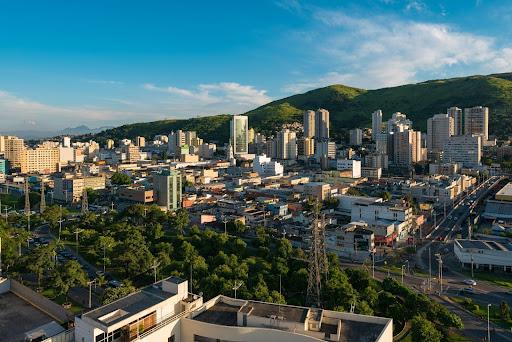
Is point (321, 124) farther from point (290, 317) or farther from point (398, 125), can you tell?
point (290, 317)

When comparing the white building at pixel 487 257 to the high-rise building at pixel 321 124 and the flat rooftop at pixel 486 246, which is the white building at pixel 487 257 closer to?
the flat rooftop at pixel 486 246

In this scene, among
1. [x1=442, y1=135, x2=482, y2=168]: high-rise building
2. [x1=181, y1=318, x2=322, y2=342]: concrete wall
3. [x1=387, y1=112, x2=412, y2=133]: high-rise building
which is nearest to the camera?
[x1=181, y1=318, x2=322, y2=342]: concrete wall

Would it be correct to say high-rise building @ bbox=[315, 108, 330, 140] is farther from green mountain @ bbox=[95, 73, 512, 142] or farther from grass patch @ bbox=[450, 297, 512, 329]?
grass patch @ bbox=[450, 297, 512, 329]

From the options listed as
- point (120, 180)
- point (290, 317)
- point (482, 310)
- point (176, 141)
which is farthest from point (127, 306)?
point (176, 141)

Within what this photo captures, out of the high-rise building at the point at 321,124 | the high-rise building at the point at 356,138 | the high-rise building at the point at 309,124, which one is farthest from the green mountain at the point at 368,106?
the high-rise building at the point at 356,138

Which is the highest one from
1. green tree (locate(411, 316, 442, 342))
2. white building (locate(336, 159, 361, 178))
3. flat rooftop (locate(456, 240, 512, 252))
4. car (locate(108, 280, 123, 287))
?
white building (locate(336, 159, 361, 178))

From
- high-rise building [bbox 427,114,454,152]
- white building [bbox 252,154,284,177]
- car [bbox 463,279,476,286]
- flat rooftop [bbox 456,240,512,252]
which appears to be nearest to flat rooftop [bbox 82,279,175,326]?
car [bbox 463,279,476,286]

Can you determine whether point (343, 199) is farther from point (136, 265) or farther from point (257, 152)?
point (257, 152)
